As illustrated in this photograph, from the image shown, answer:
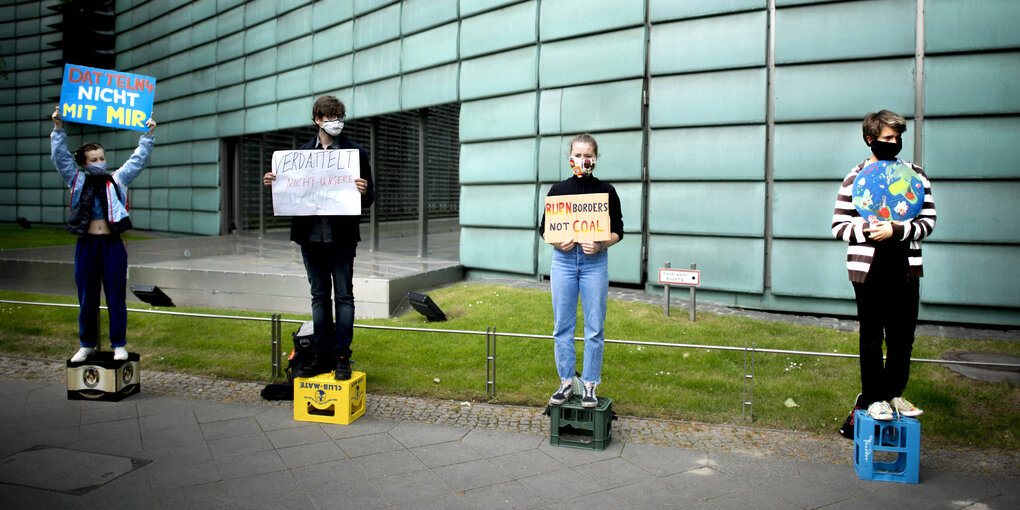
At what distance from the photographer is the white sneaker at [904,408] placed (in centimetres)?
433

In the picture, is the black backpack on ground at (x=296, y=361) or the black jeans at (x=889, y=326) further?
the black backpack on ground at (x=296, y=361)

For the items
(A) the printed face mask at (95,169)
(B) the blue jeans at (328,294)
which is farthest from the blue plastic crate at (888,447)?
(A) the printed face mask at (95,169)

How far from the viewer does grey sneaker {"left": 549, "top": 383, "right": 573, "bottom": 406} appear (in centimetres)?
488

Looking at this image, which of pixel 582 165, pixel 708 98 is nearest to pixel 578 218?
pixel 582 165

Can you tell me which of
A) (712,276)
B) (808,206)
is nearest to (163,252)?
(712,276)

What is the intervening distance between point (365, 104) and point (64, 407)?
12041 millimetres

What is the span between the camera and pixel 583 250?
491cm

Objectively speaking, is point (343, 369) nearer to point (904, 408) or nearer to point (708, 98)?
point (904, 408)

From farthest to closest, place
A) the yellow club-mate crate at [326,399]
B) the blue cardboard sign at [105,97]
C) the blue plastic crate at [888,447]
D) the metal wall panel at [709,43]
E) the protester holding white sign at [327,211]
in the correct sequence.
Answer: the metal wall panel at [709,43], the blue cardboard sign at [105,97], the protester holding white sign at [327,211], the yellow club-mate crate at [326,399], the blue plastic crate at [888,447]

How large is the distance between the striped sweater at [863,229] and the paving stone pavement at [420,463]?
Result: 138 centimetres

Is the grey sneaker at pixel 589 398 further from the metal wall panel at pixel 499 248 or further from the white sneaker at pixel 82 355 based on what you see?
the metal wall panel at pixel 499 248

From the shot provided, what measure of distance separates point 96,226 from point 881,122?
6366mm

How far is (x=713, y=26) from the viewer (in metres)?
10.1

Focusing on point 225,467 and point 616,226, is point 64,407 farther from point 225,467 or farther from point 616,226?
point 616,226
